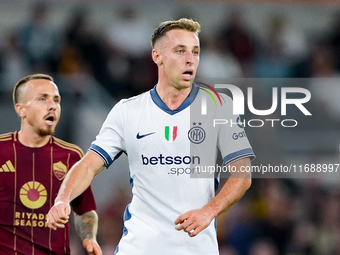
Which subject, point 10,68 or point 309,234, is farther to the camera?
point 10,68

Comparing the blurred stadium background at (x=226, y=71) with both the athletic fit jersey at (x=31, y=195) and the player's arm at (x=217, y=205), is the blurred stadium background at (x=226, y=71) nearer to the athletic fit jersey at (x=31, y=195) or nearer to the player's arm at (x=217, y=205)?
the athletic fit jersey at (x=31, y=195)

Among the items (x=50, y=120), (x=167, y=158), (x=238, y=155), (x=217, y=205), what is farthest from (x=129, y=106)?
(x=50, y=120)

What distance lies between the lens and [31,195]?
5.11 meters

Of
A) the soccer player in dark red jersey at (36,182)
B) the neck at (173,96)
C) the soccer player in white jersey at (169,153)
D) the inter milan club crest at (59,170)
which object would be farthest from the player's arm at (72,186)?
the inter milan club crest at (59,170)

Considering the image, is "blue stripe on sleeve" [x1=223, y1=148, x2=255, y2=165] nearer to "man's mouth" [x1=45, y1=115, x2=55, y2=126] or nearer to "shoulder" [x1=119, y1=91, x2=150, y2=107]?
"shoulder" [x1=119, y1=91, x2=150, y2=107]

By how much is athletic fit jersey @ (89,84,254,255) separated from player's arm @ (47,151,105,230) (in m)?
0.09

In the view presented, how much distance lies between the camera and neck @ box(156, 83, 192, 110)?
4.46 metres

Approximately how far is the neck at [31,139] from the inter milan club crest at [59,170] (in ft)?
0.85

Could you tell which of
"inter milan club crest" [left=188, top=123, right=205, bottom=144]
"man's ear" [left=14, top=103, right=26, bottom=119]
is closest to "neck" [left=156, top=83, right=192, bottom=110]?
"inter milan club crest" [left=188, top=123, right=205, bottom=144]

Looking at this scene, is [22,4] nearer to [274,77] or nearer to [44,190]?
[274,77]

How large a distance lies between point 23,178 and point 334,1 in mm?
8823

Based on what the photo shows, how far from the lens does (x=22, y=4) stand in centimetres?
1116

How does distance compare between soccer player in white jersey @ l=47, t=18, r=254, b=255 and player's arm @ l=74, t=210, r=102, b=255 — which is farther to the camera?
player's arm @ l=74, t=210, r=102, b=255

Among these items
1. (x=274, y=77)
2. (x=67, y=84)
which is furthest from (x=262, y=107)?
(x=67, y=84)
